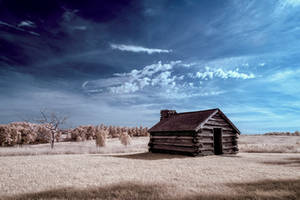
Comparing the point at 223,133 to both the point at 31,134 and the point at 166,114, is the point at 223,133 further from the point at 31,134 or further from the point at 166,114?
the point at 31,134

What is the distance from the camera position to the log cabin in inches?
650

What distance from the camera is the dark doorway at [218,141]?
1856 centimetres

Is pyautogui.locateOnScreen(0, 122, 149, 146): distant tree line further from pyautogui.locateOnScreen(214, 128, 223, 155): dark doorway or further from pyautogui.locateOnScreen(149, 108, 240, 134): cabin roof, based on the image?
pyautogui.locateOnScreen(214, 128, 223, 155): dark doorway

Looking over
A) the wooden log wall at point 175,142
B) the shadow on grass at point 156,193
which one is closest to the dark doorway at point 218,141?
the wooden log wall at point 175,142

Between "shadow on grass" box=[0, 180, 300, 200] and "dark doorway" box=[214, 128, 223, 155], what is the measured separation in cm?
1170

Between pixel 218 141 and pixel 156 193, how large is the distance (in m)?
14.7

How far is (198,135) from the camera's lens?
53.9 feet

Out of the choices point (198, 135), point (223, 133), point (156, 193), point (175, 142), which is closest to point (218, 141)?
point (223, 133)

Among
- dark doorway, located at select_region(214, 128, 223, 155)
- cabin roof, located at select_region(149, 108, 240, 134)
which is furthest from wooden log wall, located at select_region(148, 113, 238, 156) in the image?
cabin roof, located at select_region(149, 108, 240, 134)

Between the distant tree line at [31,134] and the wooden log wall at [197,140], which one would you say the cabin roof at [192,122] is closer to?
the wooden log wall at [197,140]

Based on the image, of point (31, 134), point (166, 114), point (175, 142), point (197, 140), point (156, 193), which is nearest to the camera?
point (156, 193)

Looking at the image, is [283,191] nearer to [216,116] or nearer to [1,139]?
[216,116]

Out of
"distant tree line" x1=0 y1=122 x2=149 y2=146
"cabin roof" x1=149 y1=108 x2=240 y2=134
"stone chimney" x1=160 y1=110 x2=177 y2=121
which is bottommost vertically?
"distant tree line" x1=0 y1=122 x2=149 y2=146

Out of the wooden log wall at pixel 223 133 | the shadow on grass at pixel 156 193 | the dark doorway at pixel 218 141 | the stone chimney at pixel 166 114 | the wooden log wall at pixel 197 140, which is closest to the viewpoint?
the shadow on grass at pixel 156 193
